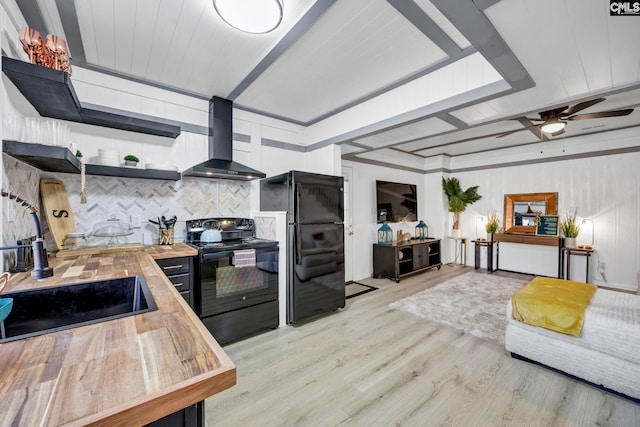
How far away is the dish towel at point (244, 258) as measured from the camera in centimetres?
261

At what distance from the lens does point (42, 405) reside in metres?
0.51

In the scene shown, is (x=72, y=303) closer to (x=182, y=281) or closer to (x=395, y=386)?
(x=182, y=281)

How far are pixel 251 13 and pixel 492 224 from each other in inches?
229

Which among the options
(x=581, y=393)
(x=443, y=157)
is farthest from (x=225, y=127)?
(x=443, y=157)

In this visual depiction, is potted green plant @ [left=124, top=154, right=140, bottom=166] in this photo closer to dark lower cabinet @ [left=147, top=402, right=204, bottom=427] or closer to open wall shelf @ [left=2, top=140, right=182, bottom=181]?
open wall shelf @ [left=2, top=140, right=182, bottom=181]

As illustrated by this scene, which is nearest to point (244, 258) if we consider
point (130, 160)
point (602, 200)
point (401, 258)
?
point (130, 160)

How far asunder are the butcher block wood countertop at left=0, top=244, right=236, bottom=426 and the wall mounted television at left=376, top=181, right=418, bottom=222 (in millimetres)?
4759

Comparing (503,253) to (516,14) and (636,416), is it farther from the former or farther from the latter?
(516,14)

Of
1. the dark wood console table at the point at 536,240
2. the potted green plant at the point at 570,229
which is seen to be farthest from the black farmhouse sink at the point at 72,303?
the potted green plant at the point at 570,229

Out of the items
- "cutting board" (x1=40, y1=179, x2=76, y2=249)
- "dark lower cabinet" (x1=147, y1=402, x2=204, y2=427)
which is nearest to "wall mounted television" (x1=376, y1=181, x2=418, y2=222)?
"cutting board" (x1=40, y1=179, x2=76, y2=249)

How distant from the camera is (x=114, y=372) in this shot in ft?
2.05

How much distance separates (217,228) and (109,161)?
1182 mm

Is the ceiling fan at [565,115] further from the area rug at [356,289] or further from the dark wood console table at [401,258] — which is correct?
the area rug at [356,289]

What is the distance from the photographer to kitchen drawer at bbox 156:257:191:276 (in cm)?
229
